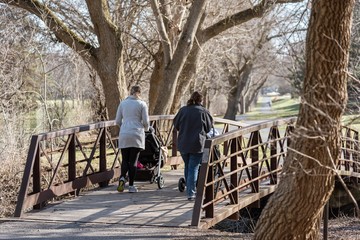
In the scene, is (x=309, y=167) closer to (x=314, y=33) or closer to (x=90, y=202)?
(x=314, y=33)

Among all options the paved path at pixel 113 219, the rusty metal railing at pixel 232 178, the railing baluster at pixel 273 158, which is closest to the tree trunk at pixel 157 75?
the rusty metal railing at pixel 232 178

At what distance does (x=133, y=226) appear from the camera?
914cm

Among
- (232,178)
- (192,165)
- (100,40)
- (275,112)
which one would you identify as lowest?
(232,178)

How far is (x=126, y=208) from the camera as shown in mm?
10367

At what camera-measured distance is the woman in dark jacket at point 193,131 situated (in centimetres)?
1047

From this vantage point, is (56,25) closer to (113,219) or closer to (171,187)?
(171,187)

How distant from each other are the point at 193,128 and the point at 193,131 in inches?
1.9

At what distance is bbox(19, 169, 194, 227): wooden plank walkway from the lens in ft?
31.3

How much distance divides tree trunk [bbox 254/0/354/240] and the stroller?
498cm

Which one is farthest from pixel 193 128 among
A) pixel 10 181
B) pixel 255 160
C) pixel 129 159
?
pixel 10 181

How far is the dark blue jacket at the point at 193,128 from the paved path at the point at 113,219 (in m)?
0.94

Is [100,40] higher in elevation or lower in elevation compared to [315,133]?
higher

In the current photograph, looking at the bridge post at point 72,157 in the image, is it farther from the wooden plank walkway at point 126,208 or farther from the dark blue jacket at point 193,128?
the dark blue jacket at point 193,128

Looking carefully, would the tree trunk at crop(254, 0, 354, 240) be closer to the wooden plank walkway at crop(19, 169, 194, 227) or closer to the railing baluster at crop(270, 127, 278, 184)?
the wooden plank walkway at crop(19, 169, 194, 227)
